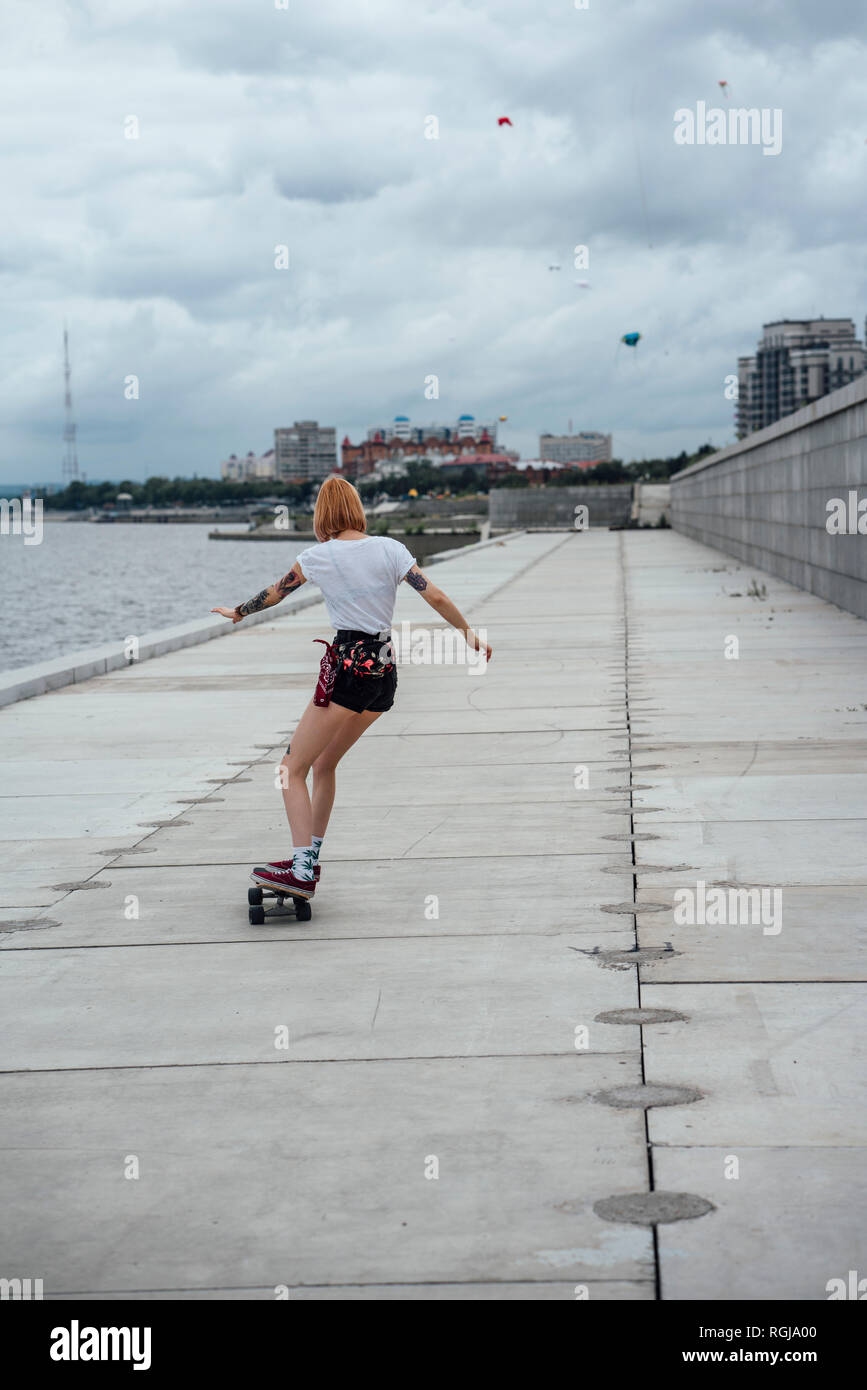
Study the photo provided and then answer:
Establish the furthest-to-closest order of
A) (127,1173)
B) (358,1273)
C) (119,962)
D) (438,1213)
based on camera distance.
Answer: (119,962)
(127,1173)
(438,1213)
(358,1273)

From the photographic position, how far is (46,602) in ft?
227

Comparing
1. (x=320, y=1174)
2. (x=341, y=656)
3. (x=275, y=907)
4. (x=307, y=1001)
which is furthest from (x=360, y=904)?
(x=320, y=1174)

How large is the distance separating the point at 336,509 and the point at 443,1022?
7.89 feet

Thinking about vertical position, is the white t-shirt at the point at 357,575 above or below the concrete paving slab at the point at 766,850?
above

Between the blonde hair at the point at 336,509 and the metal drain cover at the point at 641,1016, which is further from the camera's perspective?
the blonde hair at the point at 336,509

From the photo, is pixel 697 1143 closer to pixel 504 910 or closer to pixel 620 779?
pixel 504 910

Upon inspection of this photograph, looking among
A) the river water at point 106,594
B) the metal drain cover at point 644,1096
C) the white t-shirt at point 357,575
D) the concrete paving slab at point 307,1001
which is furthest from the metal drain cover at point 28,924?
the river water at point 106,594

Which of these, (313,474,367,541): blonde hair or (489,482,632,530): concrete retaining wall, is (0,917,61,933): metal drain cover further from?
(489,482,632,530): concrete retaining wall

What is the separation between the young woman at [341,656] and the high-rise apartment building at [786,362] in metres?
106

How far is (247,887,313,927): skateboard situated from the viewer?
6234mm

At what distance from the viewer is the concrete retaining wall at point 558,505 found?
103000 millimetres

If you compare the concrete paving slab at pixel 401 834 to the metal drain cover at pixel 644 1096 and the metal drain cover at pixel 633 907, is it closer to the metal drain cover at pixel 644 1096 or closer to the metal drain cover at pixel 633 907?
the metal drain cover at pixel 633 907

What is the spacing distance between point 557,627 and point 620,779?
10.6 metres
